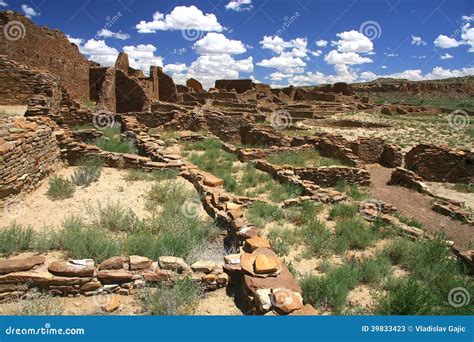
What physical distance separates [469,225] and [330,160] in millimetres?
5410

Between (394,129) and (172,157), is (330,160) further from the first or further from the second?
(394,129)

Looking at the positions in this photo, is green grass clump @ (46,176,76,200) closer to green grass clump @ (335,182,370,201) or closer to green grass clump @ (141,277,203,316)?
green grass clump @ (141,277,203,316)

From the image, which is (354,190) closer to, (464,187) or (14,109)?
(464,187)

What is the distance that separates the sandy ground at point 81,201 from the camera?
19.2ft

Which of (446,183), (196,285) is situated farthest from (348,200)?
(446,183)

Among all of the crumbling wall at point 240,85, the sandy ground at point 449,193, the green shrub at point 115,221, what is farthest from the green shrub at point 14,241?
the crumbling wall at point 240,85

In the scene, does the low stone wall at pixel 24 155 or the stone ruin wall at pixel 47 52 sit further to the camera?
the stone ruin wall at pixel 47 52

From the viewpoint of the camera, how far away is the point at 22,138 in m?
7.00

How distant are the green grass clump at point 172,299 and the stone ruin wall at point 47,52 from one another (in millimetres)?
14190

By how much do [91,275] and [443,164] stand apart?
43.4 feet

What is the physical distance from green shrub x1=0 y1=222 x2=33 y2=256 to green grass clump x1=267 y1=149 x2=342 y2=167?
28.3ft

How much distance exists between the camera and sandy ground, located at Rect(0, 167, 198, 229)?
19.2ft

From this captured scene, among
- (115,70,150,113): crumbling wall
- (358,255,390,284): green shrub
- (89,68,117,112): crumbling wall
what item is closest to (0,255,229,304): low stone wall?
(358,255,390,284): green shrub

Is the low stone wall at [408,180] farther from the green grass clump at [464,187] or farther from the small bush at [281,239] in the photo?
the small bush at [281,239]
